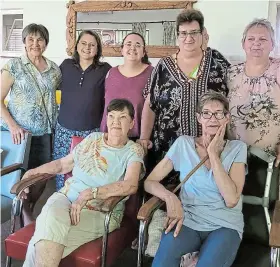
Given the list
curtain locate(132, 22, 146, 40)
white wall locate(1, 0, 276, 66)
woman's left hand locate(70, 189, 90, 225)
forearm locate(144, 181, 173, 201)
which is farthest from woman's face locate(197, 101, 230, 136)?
curtain locate(132, 22, 146, 40)

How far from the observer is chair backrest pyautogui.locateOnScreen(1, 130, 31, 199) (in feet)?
8.41

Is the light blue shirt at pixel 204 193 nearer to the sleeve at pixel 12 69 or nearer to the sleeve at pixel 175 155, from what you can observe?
the sleeve at pixel 175 155

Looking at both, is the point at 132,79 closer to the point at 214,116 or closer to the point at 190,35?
the point at 190,35

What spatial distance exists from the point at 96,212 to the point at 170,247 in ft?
1.53

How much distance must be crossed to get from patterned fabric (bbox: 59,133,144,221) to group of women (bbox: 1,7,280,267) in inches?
0.4

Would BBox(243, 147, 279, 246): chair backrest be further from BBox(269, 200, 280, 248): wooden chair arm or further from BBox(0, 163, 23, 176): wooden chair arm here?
BBox(0, 163, 23, 176): wooden chair arm

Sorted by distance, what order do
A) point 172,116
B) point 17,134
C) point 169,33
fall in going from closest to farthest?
point 172,116 → point 17,134 → point 169,33

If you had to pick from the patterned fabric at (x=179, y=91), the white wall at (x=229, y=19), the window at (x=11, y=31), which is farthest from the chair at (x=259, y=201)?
the window at (x=11, y=31)

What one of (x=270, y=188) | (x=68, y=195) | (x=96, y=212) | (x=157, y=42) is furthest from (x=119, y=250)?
(x=157, y=42)

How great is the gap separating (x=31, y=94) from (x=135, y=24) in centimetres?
191

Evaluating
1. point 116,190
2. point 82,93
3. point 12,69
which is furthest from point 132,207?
point 12,69

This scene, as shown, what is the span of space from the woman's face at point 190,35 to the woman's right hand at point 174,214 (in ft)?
2.80

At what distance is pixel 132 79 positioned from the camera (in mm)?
2547

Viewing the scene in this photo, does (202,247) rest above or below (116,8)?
below
